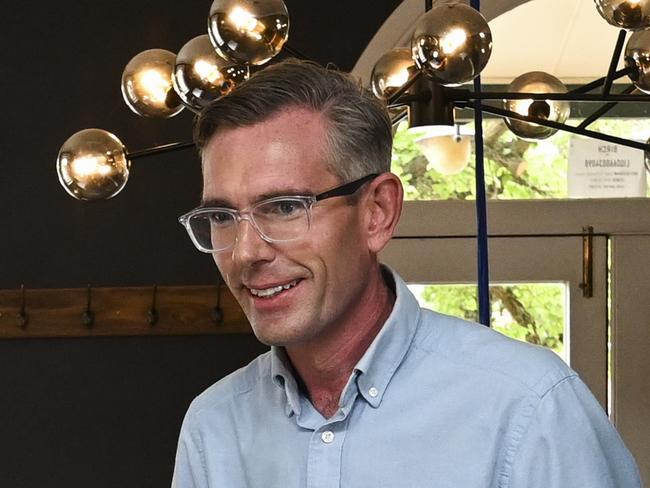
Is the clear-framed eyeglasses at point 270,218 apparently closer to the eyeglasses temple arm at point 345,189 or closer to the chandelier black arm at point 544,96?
the eyeglasses temple arm at point 345,189

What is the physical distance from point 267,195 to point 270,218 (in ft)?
0.08

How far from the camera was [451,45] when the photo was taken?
1860 mm

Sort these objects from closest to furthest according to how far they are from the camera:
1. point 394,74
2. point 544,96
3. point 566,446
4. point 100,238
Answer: point 566,446 → point 544,96 → point 394,74 → point 100,238

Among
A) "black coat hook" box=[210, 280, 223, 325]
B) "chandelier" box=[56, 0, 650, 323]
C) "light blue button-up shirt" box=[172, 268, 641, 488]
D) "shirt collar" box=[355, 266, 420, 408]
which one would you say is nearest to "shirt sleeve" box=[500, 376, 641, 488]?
"light blue button-up shirt" box=[172, 268, 641, 488]

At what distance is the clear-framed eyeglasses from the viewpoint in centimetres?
126

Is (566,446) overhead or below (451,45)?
below

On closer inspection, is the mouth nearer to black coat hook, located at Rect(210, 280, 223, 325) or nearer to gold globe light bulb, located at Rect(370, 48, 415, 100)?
gold globe light bulb, located at Rect(370, 48, 415, 100)

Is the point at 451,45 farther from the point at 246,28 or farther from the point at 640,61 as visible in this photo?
the point at 640,61

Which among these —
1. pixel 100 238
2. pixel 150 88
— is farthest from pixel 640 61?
pixel 100 238

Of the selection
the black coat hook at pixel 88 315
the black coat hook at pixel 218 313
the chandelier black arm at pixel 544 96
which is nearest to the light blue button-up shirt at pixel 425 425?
the chandelier black arm at pixel 544 96

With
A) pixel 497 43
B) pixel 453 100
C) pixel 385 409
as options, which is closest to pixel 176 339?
pixel 497 43

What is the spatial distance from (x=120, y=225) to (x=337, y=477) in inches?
109

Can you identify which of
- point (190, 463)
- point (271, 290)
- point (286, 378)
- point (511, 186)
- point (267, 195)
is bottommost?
point (190, 463)

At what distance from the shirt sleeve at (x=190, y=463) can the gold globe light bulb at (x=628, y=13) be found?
100 centimetres
